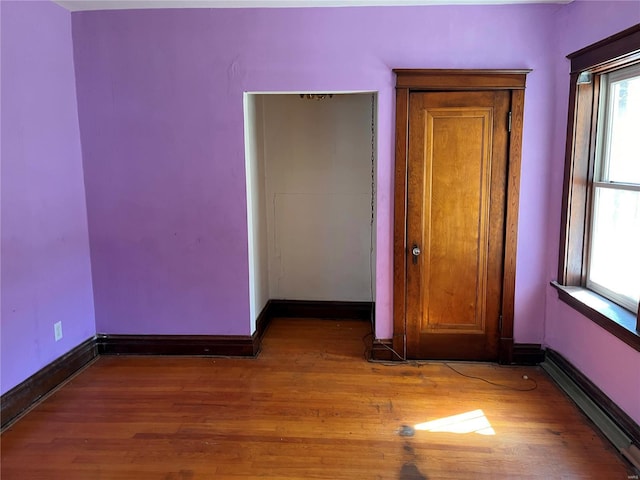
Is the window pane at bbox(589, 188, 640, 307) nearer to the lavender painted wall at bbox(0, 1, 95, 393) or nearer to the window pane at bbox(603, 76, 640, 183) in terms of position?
the window pane at bbox(603, 76, 640, 183)

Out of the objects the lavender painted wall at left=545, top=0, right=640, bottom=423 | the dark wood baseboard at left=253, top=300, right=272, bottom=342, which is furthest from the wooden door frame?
the dark wood baseboard at left=253, top=300, right=272, bottom=342

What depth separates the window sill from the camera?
7.91ft

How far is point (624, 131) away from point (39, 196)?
3.69 metres

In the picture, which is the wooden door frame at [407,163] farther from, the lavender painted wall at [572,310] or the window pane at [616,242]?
the window pane at [616,242]

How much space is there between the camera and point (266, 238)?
4441 mm

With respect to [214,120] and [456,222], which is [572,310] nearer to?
[456,222]

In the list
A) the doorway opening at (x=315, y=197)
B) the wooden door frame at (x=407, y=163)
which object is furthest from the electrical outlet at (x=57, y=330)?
the wooden door frame at (x=407, y=163)

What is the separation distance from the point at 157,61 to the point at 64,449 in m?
2.60

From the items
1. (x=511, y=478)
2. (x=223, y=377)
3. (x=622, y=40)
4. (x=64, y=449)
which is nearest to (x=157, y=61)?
(x=223, y=377)

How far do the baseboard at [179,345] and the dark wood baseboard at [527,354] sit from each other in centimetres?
200

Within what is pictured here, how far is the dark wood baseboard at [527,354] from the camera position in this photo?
11.1 feet

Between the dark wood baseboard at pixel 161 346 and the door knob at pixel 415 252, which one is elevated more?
the door knob at pixel 415 252

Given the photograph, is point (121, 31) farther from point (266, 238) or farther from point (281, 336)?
point (281, 336)

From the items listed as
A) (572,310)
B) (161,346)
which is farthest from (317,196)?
(572,310)
